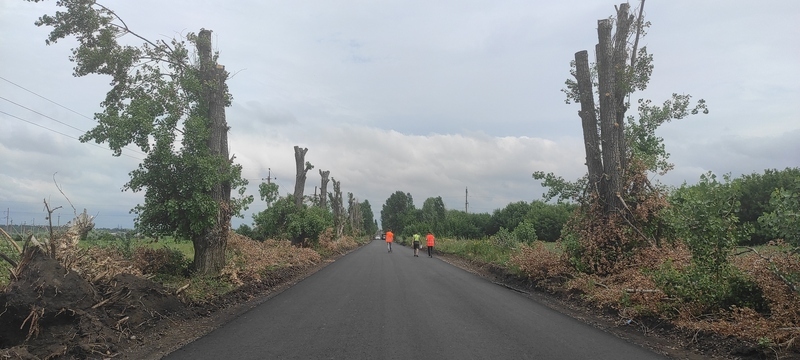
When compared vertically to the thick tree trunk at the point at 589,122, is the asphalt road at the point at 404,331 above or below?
below

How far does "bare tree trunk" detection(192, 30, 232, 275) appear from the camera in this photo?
1335cm

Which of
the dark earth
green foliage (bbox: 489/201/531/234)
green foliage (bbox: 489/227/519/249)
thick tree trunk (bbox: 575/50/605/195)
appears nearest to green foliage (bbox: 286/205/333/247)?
green foliage (bbox: 489/227/519/249)

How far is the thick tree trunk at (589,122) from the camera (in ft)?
50.9

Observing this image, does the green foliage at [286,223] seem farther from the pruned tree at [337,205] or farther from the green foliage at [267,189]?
the pruned tree at [337,205]

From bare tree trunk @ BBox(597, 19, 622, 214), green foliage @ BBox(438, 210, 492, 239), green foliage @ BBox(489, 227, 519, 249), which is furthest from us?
green foliage @ BBox(438, 210, 492, 239)

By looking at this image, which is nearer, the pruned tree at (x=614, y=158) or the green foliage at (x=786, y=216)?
the green foliage at (x=786, y=216)

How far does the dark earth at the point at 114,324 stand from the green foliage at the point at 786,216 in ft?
5.54

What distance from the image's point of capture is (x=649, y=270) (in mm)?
11633

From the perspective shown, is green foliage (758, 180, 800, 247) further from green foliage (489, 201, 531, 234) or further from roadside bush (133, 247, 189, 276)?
green foliage (489, 201, 531, 234)

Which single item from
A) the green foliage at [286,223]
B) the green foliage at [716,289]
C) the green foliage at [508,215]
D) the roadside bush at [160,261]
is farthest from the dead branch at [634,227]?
the green foliage at [508,215]

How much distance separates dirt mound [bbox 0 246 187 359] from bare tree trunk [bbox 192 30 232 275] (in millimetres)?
5106

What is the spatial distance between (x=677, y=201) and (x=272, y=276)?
11.6 metres

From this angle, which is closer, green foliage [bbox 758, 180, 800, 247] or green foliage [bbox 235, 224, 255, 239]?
green foliage [bbox 758, 180, 800, 247]

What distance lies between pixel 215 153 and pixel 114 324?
667cm
